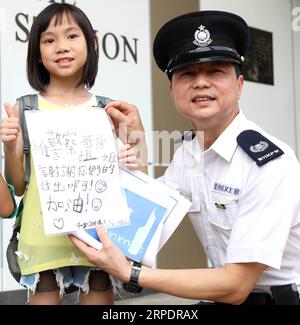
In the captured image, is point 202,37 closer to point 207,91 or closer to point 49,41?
point 207,91

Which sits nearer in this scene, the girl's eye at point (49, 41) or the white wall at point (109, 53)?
the girl's eye at point (49, 41)

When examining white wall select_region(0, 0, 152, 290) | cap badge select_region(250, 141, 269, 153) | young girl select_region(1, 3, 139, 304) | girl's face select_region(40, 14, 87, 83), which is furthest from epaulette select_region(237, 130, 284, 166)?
white wall select_region(0, 0, 152, 290)

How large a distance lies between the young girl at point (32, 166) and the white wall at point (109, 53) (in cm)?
140

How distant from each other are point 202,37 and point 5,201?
29.6 inches

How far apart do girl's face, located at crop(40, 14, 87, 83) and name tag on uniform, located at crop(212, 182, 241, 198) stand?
560 mm

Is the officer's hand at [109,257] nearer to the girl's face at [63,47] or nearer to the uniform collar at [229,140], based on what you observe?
the uniform collar at [229,140]

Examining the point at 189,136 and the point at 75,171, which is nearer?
the point at 75,171

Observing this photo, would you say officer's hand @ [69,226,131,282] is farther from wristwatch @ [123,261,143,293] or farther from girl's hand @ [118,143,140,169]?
girl's hand @ [118,143,140,169]

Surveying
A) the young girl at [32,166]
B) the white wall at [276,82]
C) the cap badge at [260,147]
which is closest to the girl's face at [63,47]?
the young girl at [32,166]

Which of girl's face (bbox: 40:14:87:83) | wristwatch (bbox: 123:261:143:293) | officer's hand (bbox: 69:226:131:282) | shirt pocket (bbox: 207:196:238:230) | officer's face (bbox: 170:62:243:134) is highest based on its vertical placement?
girl's face (bbox: 40:14:87:83)

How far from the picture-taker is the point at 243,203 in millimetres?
1397

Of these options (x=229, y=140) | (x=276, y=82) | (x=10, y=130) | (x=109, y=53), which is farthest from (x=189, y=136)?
(x=276, y=82)

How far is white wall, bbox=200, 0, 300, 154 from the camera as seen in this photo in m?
4.41

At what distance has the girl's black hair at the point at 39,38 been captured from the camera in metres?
1.53
